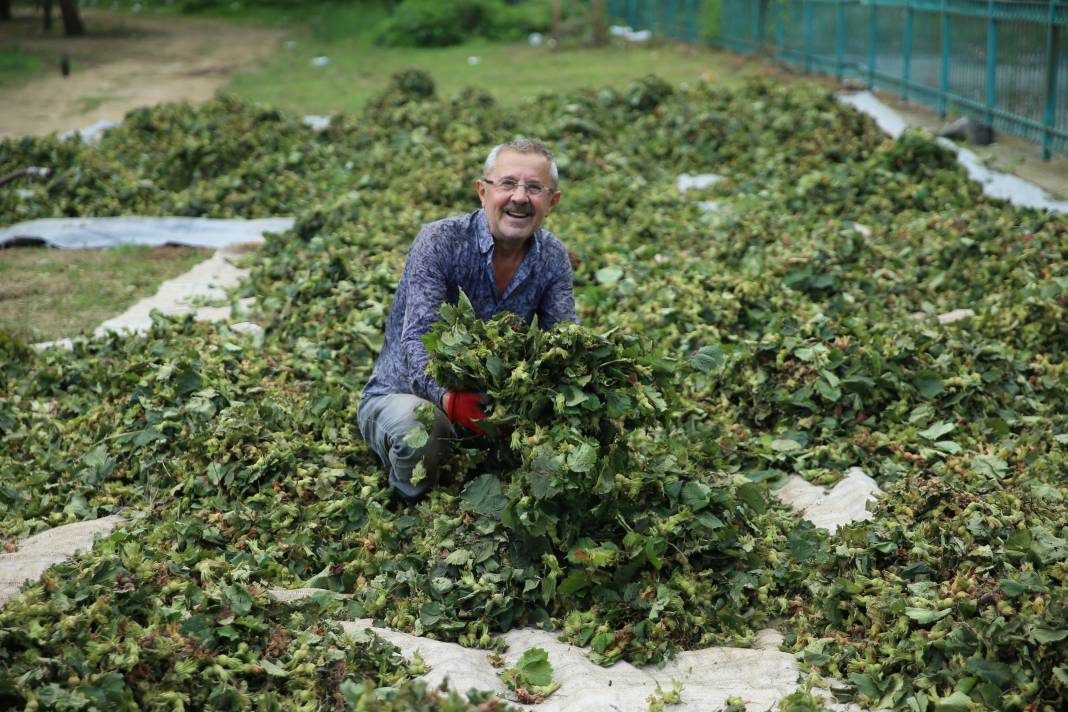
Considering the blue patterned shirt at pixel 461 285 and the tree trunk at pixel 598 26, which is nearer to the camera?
the blue patterned shirt at pixel 461 285

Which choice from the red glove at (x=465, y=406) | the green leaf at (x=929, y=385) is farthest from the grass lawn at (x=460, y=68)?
the red glove at (x=465, y=406)

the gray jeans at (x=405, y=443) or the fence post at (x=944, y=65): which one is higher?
the fence post at (x=944, y=65)

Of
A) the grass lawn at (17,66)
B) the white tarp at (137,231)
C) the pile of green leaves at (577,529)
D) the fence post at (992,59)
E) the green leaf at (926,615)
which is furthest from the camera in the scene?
the grass lawn at (17,66)

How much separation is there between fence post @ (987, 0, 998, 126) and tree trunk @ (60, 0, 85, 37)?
18.4 m

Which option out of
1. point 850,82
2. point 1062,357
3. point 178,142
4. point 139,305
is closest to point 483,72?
point 850,82

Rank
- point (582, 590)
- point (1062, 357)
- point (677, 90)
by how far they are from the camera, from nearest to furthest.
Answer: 1. point (582, 590)
2. point (1062, 357)
3. point (677, 90)

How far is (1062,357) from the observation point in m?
5.59

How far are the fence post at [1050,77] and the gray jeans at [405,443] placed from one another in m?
7.49

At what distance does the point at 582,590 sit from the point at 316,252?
4.06 metres

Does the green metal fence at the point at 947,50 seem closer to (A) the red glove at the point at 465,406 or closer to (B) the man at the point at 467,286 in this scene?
(B) the man at the point at 467,286

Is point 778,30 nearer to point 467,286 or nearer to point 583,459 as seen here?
point 467,286

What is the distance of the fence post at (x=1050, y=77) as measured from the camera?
961cm

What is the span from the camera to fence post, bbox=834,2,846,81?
Answer: 15.6 m

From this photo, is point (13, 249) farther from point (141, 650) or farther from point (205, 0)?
point (205, 0)
